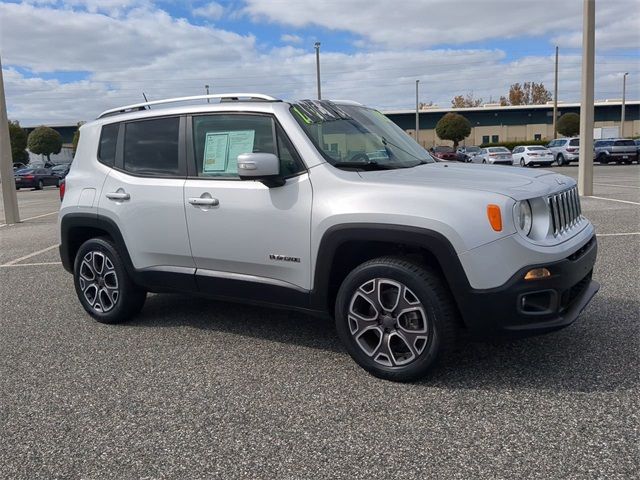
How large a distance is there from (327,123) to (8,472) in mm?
2921

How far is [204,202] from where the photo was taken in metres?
4.36

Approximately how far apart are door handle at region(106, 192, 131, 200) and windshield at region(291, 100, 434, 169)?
1618 mm

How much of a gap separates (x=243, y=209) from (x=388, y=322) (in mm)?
1298

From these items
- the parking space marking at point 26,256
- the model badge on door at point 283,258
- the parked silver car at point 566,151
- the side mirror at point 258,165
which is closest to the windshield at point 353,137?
the side mirror at point 258,165

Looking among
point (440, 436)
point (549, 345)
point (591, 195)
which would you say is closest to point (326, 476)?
point (440, 436)

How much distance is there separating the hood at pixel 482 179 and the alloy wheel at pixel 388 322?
680 millimetres

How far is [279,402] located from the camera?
139 inches

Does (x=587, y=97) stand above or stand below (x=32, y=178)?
above

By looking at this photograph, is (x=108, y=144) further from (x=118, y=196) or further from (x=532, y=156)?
(x=532, y=156)

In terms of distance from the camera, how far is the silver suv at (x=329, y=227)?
3.44 m

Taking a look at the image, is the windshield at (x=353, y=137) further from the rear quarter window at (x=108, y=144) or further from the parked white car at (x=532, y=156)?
the parked white car at (x=532, y=156)

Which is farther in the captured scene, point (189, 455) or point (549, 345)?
point (549, 345)

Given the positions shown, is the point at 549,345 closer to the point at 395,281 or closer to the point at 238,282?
the point at 395,281


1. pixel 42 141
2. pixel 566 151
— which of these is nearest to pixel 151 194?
pixel 566 151
